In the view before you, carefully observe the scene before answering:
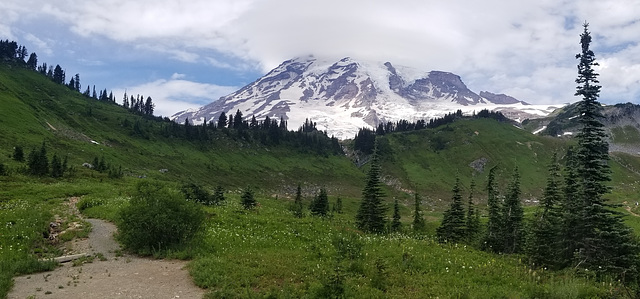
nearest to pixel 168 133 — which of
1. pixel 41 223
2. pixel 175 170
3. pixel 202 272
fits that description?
pixel 175 170

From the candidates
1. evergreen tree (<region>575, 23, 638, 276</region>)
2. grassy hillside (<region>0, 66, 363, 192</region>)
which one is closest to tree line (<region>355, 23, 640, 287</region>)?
evergreen tree (<region>575, 23, 638, 276</region>)

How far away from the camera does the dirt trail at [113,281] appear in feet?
49.6

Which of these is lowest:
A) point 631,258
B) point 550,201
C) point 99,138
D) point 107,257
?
point 107,257

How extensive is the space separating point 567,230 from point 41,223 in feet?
120

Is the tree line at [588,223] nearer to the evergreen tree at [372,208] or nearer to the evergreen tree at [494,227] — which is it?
the evergreen tree at [494,227]

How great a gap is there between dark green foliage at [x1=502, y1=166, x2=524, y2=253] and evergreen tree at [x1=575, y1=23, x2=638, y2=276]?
1879cm

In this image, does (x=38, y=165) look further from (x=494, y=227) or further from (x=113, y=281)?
(x=494, y=227)

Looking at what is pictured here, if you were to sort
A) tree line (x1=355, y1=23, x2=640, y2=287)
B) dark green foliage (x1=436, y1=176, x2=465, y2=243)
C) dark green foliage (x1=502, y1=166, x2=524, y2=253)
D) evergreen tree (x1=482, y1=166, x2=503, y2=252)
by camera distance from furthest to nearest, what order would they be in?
dark green foliage (x1=436, y1=176, x2=465, y2=243), evergreen tree (x1=482, y1=166, x2=503, y2=252), dark green foliage (x1=502, y1=166, x2=524, y2=253), tree line (x1=355, y1=23, x2=640, y2=287)

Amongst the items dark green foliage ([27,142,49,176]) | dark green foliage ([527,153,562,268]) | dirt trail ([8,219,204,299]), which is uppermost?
dark green foliage ([27,142,49,176])

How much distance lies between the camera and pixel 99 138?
153m

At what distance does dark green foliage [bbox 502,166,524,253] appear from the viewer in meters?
44.7

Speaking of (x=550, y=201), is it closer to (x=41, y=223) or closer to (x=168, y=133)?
(x=41, y=223)

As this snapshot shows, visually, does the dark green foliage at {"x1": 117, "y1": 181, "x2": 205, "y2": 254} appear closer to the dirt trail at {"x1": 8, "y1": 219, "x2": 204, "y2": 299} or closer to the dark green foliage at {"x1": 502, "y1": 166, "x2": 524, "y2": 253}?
the dirt trail at {"x1": 8, "y1": 219, "x2": 204, "y2": 299}

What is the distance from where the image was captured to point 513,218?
150 feet
